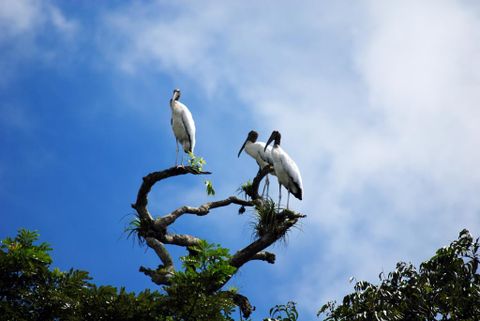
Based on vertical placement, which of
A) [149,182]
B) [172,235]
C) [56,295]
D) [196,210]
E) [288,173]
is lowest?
[56,295]

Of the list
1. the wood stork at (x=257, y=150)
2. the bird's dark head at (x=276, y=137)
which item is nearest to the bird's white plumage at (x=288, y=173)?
the bird's dark head at (x=276, y=137)

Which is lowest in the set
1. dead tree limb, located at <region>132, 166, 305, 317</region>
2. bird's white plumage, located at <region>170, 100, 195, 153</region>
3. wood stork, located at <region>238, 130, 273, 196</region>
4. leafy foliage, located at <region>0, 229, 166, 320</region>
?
leafy foliage, located at <region>0, 229, 166, 320</region>

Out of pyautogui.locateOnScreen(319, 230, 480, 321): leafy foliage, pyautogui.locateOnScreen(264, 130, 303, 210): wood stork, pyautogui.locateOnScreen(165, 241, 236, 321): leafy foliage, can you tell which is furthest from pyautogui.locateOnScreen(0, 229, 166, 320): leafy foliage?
pyautogui.locateOnScreen(264, 130, 303, 210): wood stork

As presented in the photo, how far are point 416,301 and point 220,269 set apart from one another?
2.88 metres

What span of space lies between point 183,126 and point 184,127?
0.04 m

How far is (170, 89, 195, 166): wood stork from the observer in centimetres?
1541

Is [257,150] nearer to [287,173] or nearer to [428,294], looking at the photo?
[287,173]

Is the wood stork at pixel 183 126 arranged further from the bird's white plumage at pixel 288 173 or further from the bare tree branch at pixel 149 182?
the bare tree branch at pixel 149 182

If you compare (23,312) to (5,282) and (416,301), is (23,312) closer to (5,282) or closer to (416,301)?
(5,282)

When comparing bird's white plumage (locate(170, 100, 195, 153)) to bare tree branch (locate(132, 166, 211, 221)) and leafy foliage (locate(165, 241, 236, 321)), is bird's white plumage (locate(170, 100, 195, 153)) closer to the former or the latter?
bare tree branch (locate(132, 166, 211, 221))

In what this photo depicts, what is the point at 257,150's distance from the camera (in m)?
18.2

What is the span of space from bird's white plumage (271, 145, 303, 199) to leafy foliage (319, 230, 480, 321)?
5.18m

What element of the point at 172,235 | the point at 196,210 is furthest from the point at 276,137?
the point at 172,235

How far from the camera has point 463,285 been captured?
9.16m
